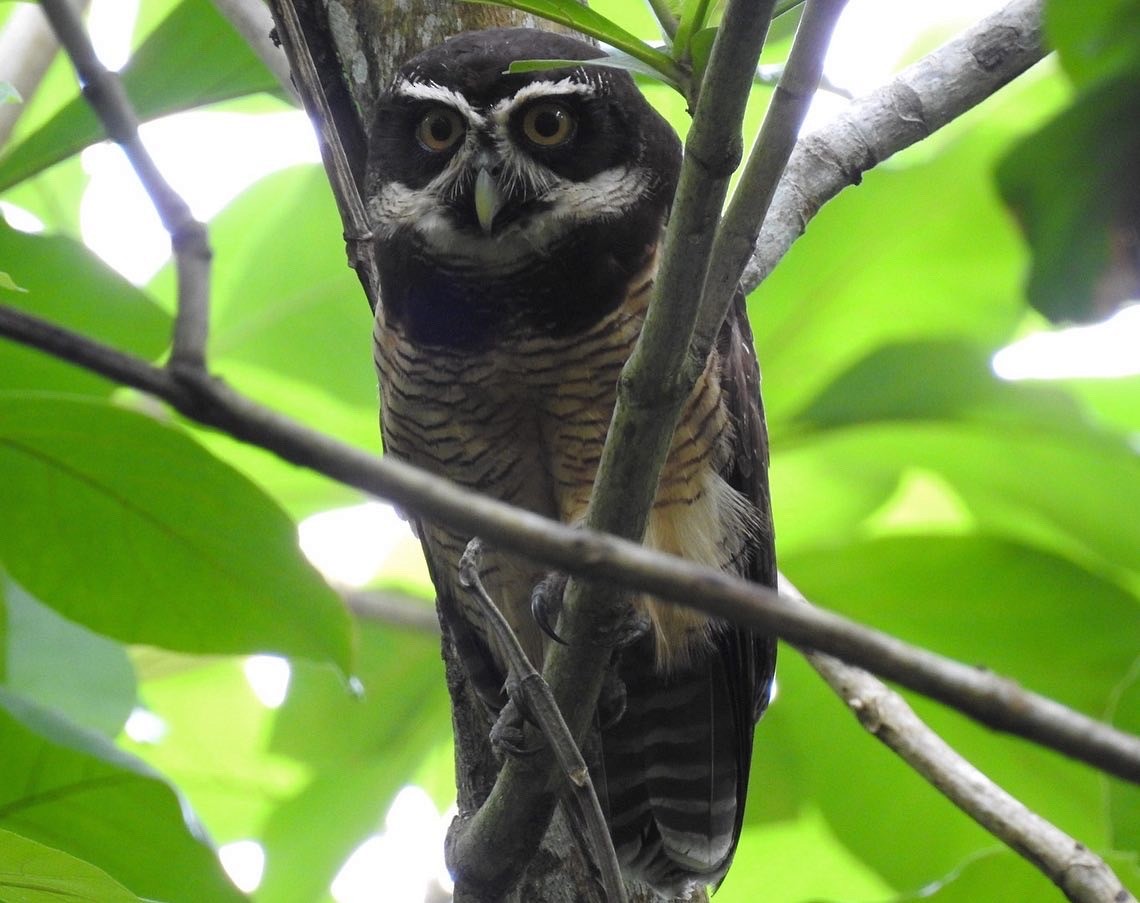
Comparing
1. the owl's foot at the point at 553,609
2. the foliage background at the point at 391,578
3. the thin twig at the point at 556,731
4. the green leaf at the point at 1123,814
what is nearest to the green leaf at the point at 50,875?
the foliage background at the point at 391,578

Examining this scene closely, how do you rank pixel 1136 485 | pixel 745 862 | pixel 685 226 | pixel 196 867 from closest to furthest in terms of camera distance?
pixel 685 226 < pixel 196 867 < pixel 1136 485 < pixel 745 862

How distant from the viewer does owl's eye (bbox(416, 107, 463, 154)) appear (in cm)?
231

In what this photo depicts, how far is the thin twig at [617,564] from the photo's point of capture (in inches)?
22.5

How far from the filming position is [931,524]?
351 cm

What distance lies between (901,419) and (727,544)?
796mm

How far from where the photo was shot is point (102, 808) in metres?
1.88

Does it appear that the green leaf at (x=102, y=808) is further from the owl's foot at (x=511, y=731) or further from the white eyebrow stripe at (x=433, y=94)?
the white eyebrow stripe at (x=433, y=94)

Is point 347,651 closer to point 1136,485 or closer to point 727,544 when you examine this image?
point 727,544

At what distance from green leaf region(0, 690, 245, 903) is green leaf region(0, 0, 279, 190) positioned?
1.10 meters

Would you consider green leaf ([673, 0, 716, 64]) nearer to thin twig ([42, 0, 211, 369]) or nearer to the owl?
thin twig ([42, 0, 211, 369])

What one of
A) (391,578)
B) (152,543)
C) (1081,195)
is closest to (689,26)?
(1081,195)

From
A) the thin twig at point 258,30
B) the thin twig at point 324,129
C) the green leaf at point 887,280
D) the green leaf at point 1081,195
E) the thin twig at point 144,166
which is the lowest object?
the green leaf at point 1081,195

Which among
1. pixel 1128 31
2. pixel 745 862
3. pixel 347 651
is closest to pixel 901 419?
pixel 745 862

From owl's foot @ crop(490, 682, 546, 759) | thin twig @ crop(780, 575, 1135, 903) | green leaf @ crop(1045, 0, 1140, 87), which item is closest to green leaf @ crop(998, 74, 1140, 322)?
green leaf @ crop(1045, 0, 1140, 87)
